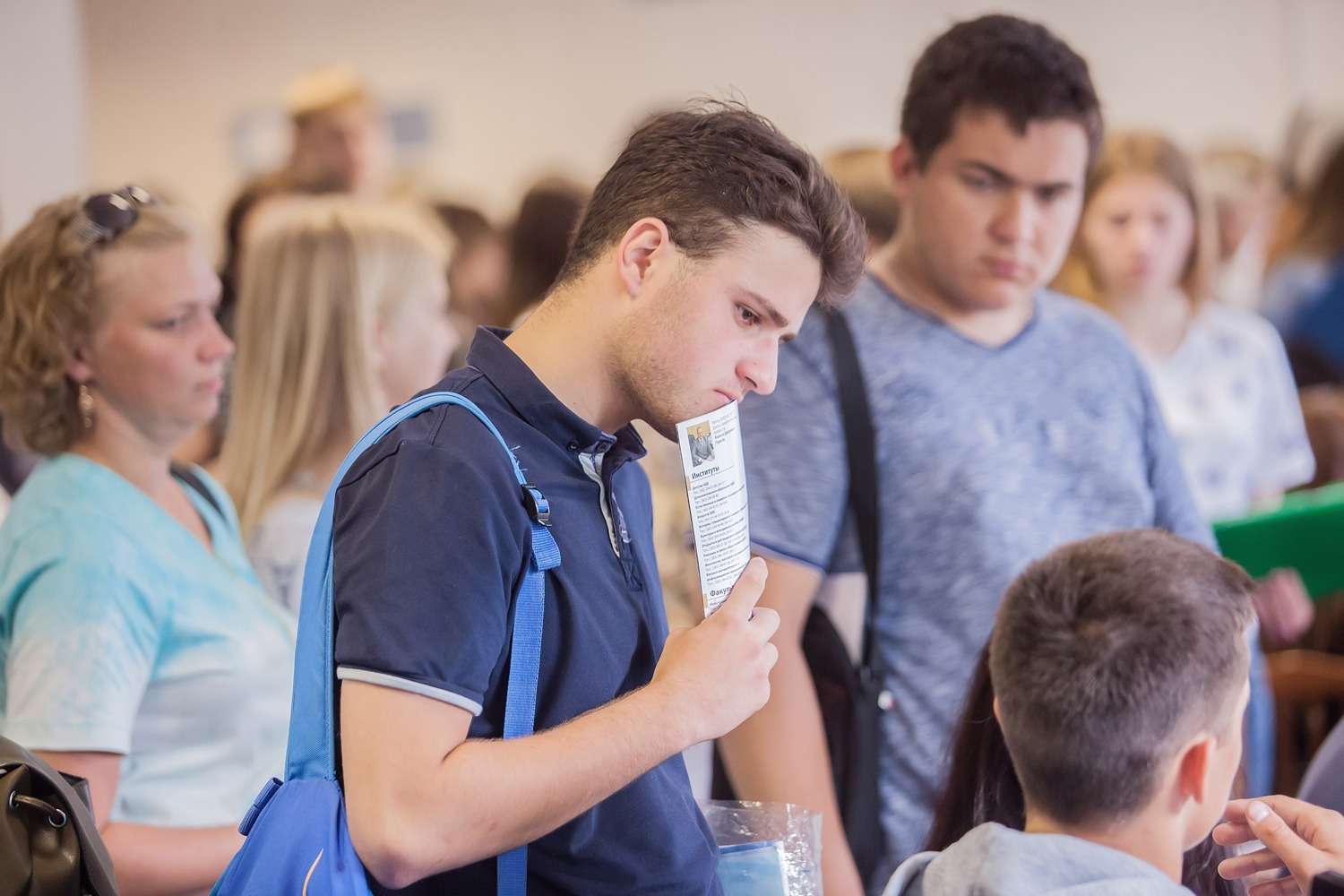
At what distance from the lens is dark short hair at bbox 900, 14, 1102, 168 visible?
192 centimetres

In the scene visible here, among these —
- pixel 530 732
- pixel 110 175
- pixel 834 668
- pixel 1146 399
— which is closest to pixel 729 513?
pixel 530 732

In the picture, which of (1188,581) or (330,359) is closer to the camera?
(1188,581)

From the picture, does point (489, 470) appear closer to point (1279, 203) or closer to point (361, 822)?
point (361, 822)

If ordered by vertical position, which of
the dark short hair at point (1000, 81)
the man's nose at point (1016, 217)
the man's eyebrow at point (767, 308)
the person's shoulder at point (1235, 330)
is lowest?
the person's shoulder at point (1235, 330)

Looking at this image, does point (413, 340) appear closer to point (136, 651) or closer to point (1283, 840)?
point (136, 651)

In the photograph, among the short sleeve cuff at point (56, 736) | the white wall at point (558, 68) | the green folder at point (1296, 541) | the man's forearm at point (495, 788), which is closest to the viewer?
the man's forearm at point (495, 788)

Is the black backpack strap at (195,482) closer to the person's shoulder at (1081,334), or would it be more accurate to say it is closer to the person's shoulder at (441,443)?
the person's shoulder at (441,443)

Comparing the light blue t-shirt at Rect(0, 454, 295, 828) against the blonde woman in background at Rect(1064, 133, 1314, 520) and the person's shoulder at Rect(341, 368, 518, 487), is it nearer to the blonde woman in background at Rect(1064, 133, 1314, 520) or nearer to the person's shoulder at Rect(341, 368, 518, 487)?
the person's shoulder at Rect(341, 368, 518, 487)

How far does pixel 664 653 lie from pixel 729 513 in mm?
150

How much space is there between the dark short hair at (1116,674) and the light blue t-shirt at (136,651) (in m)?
1.05

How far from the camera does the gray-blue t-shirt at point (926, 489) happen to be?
1873mm

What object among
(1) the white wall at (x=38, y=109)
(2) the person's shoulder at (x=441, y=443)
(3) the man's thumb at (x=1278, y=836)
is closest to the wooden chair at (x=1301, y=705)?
(3) the man's thumb at (x=1278, y=836)

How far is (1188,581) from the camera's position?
4.39 ft

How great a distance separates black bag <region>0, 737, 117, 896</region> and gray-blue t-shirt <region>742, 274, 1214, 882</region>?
906mm
